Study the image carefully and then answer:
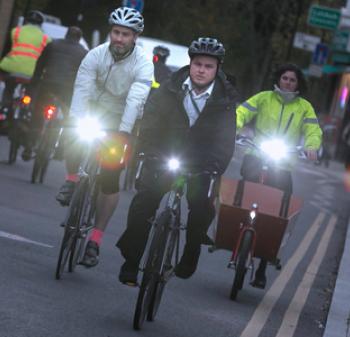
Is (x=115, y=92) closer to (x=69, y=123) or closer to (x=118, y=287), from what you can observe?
(x=69, y=123)

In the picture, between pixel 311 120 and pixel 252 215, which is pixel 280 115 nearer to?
pixel 311 120

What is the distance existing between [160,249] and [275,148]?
2925 mm

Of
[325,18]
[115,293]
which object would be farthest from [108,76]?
[325,18]

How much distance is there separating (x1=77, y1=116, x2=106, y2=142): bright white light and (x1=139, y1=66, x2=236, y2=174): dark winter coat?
1.04 m

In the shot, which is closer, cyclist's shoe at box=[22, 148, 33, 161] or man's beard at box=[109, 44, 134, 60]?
man's beard at box=[109, 44, 134, 60]

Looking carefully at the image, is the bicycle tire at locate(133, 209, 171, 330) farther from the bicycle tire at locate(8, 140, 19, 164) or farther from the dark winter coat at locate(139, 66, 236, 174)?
the bicycle tire at locate(8, 140, 19, 164)

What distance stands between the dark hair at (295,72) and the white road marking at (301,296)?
1.65 m

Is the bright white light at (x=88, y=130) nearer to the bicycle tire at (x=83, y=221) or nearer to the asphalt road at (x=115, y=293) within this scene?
the bicycle tire at (x=83, y=221)

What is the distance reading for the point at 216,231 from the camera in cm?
1088

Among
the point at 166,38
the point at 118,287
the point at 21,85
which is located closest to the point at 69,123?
the point at 118,287

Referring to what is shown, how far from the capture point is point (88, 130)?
9.81 metres

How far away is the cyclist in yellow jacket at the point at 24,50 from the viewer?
1914cm

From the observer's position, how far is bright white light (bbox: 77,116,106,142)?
9805mm

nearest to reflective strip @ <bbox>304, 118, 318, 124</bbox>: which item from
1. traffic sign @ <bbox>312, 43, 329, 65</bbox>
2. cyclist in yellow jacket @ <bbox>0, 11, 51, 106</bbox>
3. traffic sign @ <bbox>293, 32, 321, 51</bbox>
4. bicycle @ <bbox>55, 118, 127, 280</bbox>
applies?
bicycle @ <bbox>55, 118, 127, 280</bbox>
